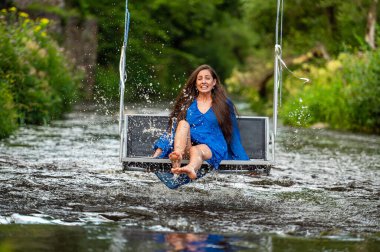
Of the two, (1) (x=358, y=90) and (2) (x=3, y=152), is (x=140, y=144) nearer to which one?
(2) (x=3, y=152)

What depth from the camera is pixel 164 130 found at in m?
11.0

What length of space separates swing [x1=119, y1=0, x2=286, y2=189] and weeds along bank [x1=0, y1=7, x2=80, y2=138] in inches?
230

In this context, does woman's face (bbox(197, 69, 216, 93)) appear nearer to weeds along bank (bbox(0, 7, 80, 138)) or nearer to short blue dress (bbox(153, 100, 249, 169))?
short blue dress (bbox(153, 100, 249, 169))

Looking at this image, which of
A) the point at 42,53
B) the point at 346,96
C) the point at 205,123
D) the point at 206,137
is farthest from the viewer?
the point at 346,96

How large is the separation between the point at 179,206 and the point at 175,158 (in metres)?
0.43

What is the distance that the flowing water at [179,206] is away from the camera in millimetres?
7035

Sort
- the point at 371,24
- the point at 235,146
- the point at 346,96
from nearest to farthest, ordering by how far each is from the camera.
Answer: the point at 235,146
the point at 346,96
the point at 371,24

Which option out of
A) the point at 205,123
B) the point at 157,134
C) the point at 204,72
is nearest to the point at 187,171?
the point at 205,123

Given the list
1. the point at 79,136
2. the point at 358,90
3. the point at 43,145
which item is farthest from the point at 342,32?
the point at 43,145

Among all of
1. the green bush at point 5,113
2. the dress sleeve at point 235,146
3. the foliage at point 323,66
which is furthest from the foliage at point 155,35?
the dress sleeve at point 235,146

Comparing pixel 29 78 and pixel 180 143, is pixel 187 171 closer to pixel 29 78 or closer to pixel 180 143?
pixel 180 143

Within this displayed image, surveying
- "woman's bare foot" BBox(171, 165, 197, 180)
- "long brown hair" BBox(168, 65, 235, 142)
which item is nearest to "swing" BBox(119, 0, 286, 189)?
"long brown hair" BBox(168, 65, 235, 142)

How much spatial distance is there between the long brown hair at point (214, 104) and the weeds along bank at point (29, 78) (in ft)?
21.0

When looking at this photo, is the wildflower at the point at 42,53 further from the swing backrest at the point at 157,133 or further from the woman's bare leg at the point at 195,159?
the woman's bare leg at the point at 195,159
